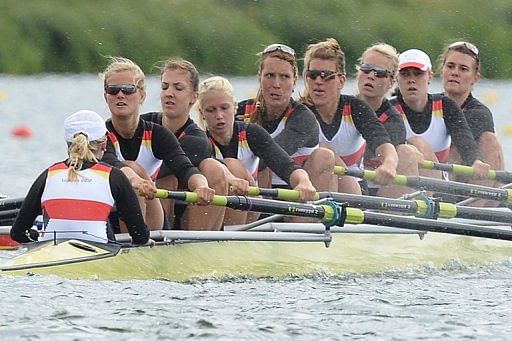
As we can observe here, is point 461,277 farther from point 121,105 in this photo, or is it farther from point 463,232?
point 121,105

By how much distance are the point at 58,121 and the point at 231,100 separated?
12.8 m

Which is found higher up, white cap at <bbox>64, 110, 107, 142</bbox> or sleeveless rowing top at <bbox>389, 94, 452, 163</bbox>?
sleeveless rowing top at <bbox>389, 94, 452, 163</bbox>

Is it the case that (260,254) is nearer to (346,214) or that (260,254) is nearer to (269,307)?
(346,214)

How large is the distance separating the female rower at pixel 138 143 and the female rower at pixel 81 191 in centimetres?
63

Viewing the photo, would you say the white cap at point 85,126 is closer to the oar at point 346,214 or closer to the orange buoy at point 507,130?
the oar at point 346,214

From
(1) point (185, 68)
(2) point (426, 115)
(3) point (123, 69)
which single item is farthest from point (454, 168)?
(3) point (123, 69)

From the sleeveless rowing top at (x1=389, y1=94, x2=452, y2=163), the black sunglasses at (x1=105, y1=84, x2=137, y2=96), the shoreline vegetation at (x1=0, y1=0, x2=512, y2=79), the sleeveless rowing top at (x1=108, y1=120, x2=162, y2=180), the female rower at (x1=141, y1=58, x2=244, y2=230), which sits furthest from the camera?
the shoreline vegetation at (x1=0, y1=0, x2=512, y2=79)

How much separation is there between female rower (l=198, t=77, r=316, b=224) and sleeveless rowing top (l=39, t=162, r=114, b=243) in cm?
160

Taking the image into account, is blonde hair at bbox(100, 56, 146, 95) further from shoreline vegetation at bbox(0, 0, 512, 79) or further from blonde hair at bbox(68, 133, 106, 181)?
shoreline vegetation at bbox(0, 0, 512, 79)

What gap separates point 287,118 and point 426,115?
1842 millimetres

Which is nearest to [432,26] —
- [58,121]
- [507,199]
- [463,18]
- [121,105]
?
[463,18]

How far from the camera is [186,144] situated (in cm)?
746

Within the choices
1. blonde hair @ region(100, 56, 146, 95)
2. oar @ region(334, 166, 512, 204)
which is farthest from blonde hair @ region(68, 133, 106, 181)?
oar @ region(334, 166, 512, 204)

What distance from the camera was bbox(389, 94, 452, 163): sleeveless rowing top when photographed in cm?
973
